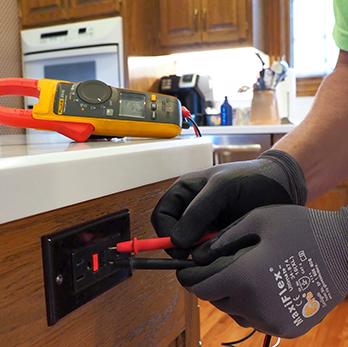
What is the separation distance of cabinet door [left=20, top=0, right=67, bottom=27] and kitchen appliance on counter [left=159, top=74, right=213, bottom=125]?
74cm

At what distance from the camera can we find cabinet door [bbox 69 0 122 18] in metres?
2.59

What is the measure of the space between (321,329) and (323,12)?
6.36 feet

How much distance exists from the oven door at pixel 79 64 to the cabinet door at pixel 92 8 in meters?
0.22

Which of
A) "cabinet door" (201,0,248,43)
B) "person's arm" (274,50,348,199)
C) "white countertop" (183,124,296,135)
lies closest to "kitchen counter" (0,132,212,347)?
"person's arm" (274,50,348,199)

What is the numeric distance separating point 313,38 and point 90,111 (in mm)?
2709

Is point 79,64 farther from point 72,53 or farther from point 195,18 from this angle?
point 195,18

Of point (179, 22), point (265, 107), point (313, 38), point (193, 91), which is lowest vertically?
point (265, 107)

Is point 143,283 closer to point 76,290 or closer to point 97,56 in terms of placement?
point 76,290

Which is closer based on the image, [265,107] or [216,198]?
[216,198]

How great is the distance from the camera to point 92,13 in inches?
104

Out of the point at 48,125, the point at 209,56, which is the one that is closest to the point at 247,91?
the point at 209,56

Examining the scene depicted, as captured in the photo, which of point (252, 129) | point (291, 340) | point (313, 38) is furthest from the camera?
point (313, 38)

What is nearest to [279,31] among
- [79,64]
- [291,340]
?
[79,64]

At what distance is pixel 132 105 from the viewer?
537mm
